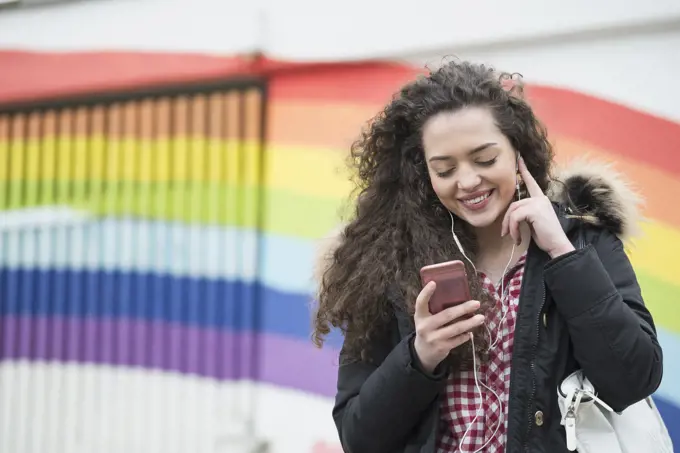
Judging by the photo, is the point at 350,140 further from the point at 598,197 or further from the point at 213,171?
the point at 598,197

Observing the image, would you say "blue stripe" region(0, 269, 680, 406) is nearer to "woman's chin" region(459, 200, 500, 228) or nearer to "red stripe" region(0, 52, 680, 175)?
"red stripe" region(0, 52, 680, 175)

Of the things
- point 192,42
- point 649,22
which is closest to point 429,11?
point 649,22

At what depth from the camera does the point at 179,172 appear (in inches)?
136

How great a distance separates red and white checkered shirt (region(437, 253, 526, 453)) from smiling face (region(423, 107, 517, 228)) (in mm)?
144

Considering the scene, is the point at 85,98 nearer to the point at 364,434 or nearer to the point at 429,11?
the point at 429,11

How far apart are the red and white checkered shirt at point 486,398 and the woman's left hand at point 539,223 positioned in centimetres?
10

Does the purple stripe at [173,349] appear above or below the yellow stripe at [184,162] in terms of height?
below

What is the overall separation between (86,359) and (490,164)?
2.52 meters

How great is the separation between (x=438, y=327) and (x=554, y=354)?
227 mm

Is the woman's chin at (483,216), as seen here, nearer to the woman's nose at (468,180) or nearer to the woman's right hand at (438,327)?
the woman's nose at (468,180)

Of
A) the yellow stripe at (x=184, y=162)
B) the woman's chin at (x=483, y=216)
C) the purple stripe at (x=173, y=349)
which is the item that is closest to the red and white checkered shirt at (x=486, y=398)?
the woman's chin at (x=483, y=216)

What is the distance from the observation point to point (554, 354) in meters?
1.51

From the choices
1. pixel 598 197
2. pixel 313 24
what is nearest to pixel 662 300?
pixel 598 197

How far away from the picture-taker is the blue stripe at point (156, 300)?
3191 mm
